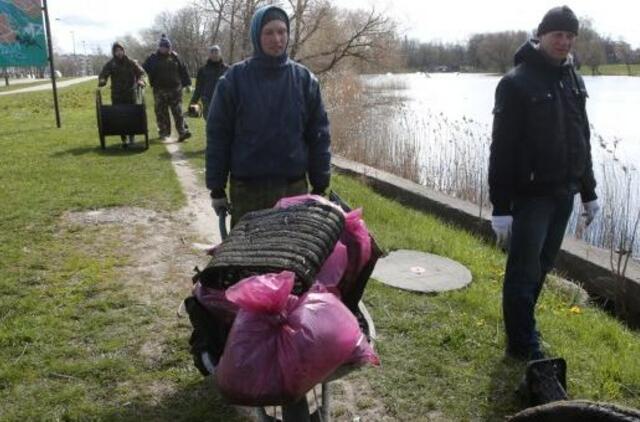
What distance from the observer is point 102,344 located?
12.6ft

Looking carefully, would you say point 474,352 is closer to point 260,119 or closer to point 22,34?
point 260,119

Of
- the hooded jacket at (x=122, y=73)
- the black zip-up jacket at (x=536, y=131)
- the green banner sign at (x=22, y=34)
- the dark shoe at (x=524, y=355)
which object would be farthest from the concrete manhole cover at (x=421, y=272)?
the green banner sign at (x=22, y=34)

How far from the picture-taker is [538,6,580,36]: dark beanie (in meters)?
3.20

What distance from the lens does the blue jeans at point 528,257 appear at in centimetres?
342

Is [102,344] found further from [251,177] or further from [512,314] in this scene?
[512,314]

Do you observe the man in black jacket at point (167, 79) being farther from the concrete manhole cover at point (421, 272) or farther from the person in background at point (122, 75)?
the concrete manhole cover at point (421, 272)

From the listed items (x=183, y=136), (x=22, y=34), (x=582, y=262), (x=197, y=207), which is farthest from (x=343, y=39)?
(x=582, y=262)

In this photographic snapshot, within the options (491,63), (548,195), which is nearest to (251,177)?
(548,195)

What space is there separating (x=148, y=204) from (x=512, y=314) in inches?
191

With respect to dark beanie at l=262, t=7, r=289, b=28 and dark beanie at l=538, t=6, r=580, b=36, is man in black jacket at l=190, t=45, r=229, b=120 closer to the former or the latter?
dark beanie at l=262, t=7, r=289, b=28

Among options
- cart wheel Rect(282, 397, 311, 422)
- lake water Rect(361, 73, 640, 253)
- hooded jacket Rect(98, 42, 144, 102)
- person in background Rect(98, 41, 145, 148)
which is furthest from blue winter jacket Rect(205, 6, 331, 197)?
hooded jacket Rect(98, 42, 144, 102)

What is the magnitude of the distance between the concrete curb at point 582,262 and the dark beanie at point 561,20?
279 centimetres

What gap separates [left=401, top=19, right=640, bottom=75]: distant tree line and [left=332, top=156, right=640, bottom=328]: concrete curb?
83.3ft

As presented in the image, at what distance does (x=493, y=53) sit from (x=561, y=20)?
62059mm
